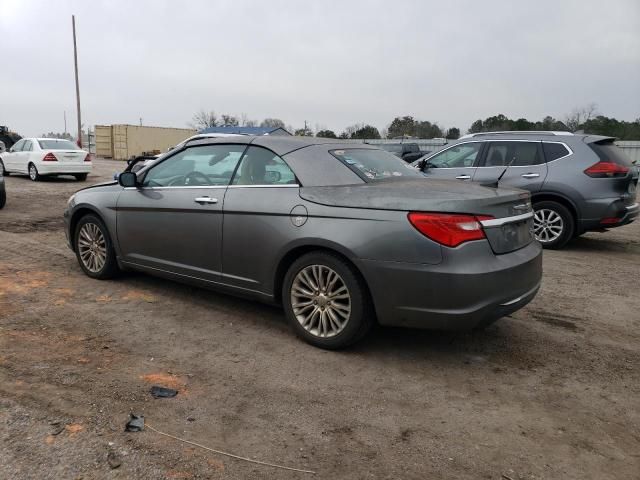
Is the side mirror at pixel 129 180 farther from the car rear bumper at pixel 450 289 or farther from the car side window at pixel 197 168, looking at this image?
the car rear bumper at pixel 450 289

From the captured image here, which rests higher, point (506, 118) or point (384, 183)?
point (506, 118)

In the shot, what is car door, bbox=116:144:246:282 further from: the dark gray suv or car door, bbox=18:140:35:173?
car door, bbox=18:140:35:173

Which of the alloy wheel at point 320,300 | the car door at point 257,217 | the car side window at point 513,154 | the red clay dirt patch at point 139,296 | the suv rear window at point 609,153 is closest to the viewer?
the alloy wheel at point 320,300

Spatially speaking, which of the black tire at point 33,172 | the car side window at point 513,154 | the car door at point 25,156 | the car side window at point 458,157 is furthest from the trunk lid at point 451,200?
the car door at point 25,156

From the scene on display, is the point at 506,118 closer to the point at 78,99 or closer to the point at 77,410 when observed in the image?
the point at 78,99

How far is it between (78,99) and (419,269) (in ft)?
117

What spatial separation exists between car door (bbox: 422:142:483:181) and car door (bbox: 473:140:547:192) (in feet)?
0.44

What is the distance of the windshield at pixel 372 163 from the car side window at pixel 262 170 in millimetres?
444

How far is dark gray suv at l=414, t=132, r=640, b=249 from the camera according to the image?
734cm

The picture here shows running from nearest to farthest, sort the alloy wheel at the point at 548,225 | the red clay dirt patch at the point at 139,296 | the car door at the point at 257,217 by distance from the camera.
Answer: the car door at the point at 257,217
the red clay dirt patch at the point at 139,296
the alloy wheel at the point at 548,225

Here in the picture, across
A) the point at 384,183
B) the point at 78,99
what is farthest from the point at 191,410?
the point at 78,99

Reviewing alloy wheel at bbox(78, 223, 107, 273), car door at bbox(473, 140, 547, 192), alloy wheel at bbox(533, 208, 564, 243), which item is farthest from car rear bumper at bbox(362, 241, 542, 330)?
alloy wheel at bbox(533, 208, 564, 243)

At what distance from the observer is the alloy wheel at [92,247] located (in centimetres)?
538

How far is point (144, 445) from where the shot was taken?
2.61m
